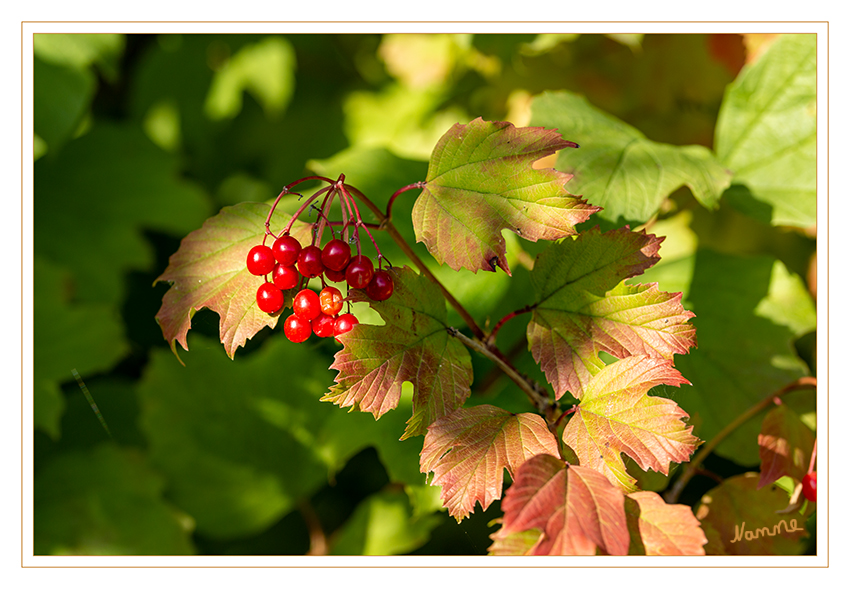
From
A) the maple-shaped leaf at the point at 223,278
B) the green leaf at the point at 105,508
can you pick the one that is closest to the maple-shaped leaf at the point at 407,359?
the maple-shaped leaf at the point at 223,278

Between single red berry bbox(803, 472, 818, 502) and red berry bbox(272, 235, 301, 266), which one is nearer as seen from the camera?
red berry bbox(272, 235, 301, 266)

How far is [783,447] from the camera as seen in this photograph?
0.78 m

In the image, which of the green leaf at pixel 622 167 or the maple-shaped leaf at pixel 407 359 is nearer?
the maple-shaped leaf at pixel 407 359

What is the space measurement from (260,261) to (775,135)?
101cm

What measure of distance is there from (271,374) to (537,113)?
77 cm

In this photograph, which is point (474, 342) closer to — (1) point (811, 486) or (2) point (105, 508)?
(1) point (811, 486)

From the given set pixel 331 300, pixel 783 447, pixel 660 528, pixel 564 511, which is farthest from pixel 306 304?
pixel 783 447

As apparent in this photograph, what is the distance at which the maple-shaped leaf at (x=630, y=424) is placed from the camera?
1.96 feet

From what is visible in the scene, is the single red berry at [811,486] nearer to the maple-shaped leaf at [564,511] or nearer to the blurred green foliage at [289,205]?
the blurred green foliage at [289,205]

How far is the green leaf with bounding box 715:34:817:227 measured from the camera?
40.7 inches

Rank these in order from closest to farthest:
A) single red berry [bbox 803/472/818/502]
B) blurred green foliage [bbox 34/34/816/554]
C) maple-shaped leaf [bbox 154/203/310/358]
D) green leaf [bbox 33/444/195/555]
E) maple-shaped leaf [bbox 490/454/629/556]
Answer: maple-shaped leaf [bbox 490/454/629/556] → maple-shaped leaf [bbox 154/203/310/358] → single red berry [bbox 803/472/818/502] → blurred green foliage [bbox 34/34/816/554] → green leaf [bbox 33/444/195/555]

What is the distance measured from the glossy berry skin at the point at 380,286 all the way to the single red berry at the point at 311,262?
0.05 m

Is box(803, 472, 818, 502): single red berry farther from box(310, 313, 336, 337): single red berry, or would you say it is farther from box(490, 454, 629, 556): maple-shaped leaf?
box(310, 313, 336, 337): single red berry

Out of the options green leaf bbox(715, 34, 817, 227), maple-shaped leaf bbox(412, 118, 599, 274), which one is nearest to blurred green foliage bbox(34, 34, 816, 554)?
green leaf bbox(715, 34, 817, 227)
